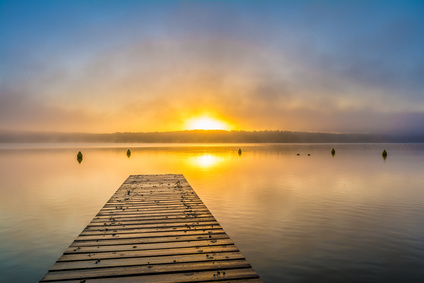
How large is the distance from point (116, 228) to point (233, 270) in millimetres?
4613

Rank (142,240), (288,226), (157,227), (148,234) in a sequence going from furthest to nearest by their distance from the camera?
(288,226) → (157,227) → (148,234) → (142,240)

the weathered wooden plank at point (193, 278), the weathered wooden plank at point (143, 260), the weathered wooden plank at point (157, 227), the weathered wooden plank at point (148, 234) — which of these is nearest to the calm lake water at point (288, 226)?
the weathered wooden plank at point (157, 227)

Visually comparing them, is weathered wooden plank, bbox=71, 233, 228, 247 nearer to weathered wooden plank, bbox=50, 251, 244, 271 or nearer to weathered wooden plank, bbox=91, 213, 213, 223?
weathered wooden plank, bbox=50, 251, 244, 271

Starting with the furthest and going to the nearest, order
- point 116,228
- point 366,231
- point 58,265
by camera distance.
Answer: point 366,231 < point 116,228 < point 58,265

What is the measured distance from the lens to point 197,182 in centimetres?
2758

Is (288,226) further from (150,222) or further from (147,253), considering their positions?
(147,253)

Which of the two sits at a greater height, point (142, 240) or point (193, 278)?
point (142, 240)

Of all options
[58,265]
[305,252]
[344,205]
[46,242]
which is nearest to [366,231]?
[305,252]

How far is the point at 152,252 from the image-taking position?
6727 mm

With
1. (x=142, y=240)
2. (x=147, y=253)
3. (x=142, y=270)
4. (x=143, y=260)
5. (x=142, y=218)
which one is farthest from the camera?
(x=142, y=218)

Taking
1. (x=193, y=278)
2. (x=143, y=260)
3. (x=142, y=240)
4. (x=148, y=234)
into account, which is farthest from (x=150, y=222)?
(x=193, y=278)

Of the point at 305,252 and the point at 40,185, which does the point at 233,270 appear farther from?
the point at 40,185

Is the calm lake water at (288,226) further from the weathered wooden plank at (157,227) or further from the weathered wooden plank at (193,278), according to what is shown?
the weathered wooden plank at (193,278)

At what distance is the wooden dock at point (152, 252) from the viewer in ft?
18.2
